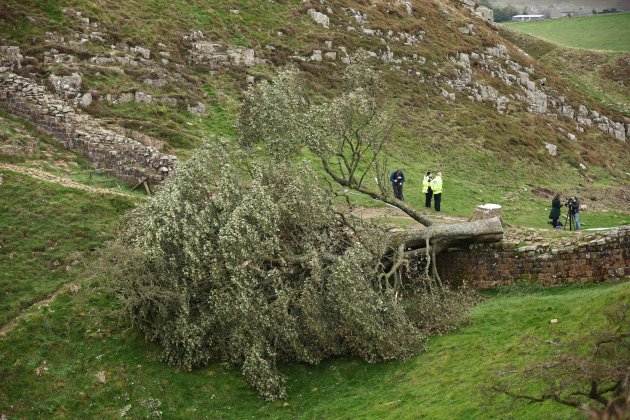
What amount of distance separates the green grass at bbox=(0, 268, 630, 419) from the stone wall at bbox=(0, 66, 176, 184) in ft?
34.3

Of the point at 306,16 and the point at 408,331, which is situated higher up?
the point at 306,16

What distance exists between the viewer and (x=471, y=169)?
43281 mm

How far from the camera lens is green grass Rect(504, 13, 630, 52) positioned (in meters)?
90.4

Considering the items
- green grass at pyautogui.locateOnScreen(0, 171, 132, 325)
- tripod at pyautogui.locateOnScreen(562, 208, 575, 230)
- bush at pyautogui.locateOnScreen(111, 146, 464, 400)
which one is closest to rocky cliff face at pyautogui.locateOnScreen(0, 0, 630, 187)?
green grass at pyautogui.locateOnScreen(0, 171, 132, 325)

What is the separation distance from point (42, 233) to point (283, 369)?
427 inches

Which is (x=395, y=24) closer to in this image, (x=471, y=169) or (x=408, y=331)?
(x=471, y=169)

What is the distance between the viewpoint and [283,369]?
21062 mm

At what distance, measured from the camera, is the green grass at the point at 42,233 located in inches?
923

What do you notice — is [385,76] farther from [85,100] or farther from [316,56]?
[85,100]

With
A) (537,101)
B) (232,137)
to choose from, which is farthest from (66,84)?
(537,101)

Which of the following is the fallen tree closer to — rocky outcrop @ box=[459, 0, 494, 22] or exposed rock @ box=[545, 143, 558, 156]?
exposed rock @ box=[545, 143, 558, 156]

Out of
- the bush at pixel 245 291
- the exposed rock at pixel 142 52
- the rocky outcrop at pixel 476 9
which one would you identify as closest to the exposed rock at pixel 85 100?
the exposed rock at pixel 142 52

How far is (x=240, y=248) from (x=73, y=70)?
71.8 feet

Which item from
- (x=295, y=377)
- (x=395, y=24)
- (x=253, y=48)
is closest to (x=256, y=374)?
(x=295, y=377)
